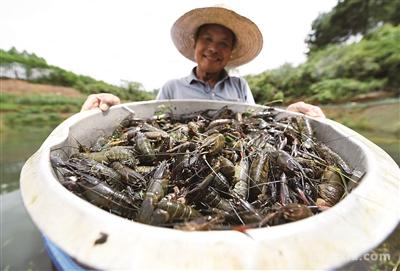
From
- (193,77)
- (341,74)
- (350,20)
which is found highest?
(350,20)

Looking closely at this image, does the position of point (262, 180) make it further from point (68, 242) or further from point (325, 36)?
point (325, 36)

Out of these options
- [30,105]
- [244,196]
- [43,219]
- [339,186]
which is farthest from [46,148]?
[30,105]

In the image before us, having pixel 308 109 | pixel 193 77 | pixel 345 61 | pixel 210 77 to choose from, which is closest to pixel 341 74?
pixel 345 61

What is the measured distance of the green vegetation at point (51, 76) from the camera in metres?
20.6

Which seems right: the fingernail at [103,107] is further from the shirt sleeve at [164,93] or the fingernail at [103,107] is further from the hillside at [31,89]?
the hillside at [31,89]

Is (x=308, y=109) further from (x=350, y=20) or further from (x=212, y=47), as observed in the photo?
(x=350, y=20)

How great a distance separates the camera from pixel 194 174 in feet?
5.04

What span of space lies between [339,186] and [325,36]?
A: 2657 cm

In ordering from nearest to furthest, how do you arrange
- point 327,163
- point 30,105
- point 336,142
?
point 327,163
point 336,142
point 30,105

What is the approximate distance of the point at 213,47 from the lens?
3.63 meters

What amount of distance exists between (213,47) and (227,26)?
33 centimetres

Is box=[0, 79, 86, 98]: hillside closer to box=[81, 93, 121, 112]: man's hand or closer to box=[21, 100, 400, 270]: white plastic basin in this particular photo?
box=[81, 93, 121, 112]: man's hand

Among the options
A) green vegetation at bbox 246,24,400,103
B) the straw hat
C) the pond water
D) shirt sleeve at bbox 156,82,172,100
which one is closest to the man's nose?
the straw hat

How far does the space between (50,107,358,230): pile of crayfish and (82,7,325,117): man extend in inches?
69.5
